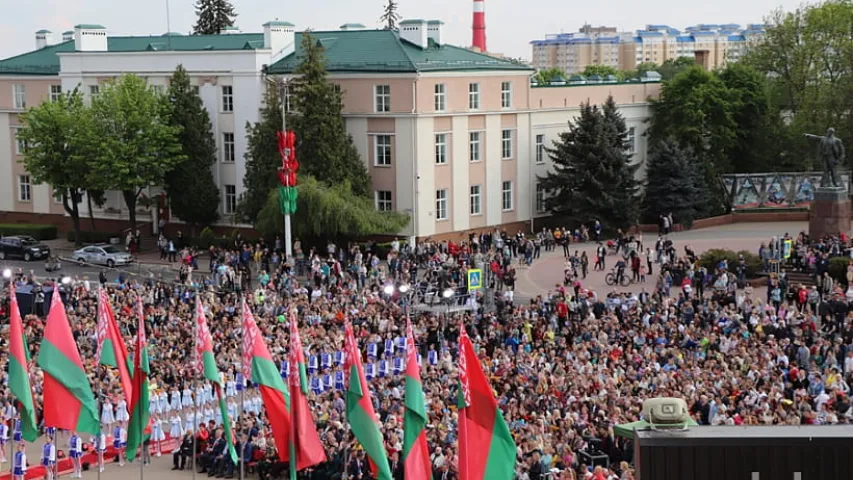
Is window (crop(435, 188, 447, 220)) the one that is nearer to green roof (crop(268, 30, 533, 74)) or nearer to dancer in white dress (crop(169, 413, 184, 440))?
green roof (crop(268, 30, 533, 74))

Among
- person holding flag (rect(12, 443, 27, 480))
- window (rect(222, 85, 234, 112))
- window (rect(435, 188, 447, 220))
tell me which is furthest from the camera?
window (rect(222, 85, 234, 112))

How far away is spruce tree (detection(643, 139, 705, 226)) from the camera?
203ft

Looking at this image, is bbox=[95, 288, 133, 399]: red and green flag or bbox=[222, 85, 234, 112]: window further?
bbox=[222, 85, 234, 112]: window

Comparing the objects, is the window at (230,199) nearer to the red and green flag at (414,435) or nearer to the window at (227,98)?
the window at (227,98)

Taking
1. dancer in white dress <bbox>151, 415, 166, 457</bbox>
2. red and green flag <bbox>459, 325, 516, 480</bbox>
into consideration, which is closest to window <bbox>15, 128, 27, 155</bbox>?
dancer in white dress <bbox>151, 415, 166, 457</bbox>

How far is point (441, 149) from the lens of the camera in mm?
58875

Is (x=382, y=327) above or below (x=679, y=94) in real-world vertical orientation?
below

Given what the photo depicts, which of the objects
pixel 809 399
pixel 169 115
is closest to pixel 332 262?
pixel 169 115

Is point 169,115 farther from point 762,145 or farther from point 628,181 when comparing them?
point 762,145

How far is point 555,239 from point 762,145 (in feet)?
60.7

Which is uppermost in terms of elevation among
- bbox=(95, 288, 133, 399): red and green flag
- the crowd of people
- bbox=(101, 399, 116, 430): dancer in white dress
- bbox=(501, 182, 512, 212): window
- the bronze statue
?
the bronze statue

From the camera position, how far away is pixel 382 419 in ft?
96.0

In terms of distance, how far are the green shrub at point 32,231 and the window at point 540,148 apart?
2215 centimetres

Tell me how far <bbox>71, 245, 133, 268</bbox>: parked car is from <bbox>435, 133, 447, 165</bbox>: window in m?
12.8
